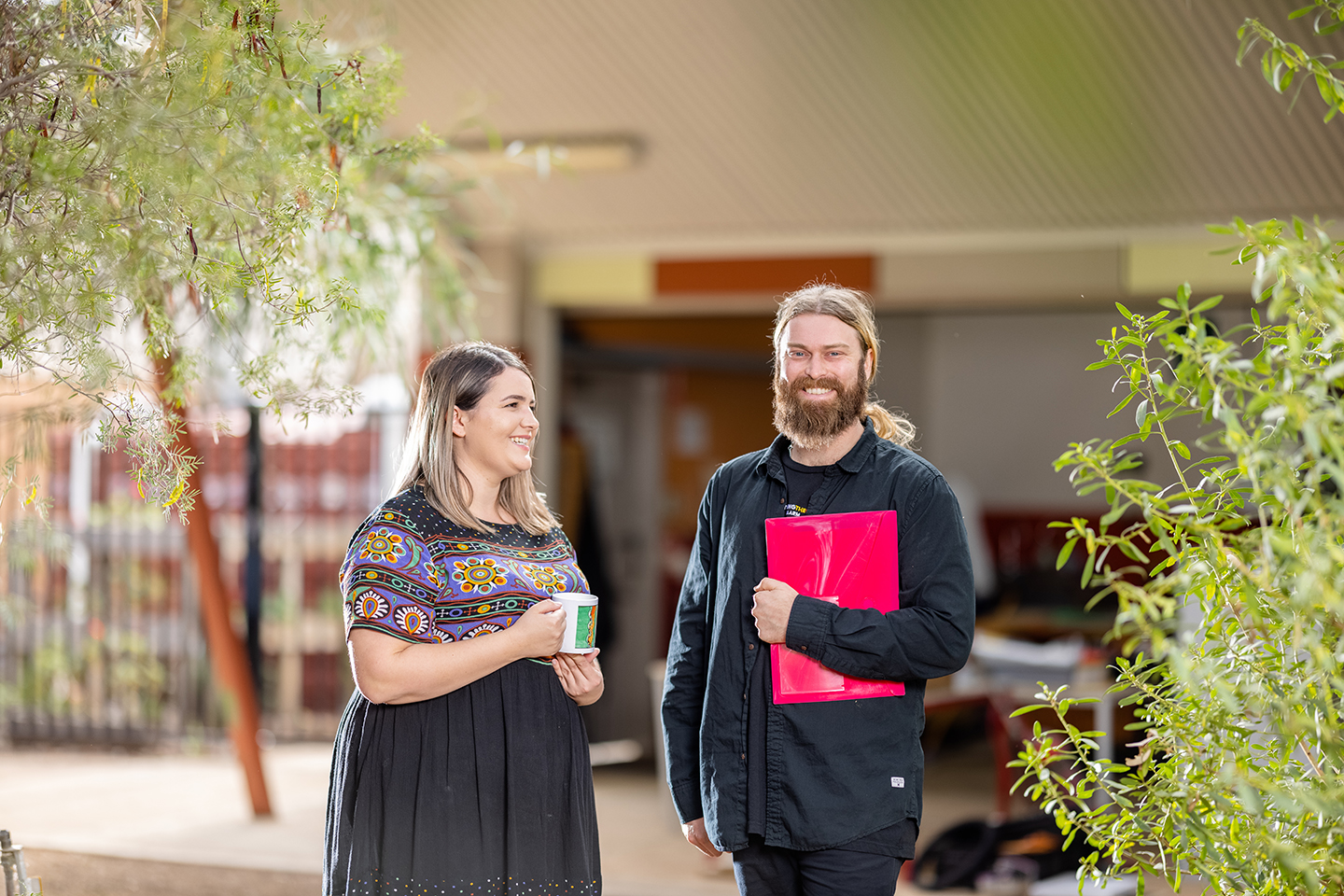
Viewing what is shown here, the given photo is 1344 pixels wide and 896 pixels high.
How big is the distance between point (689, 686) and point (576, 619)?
0.29 metres

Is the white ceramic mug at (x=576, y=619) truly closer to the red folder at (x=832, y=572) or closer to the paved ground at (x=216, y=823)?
the red folder at (x=832, y=572)

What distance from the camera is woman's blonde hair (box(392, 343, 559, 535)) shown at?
1.98 m

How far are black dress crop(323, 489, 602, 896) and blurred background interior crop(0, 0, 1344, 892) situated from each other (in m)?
2.53

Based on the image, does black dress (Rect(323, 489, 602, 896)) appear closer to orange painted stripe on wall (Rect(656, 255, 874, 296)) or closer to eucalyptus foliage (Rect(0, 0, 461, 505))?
eucalyptus foliage (Rect(0, 0, 461, 505))

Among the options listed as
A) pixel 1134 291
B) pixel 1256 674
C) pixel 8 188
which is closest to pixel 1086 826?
pixel 1256 674

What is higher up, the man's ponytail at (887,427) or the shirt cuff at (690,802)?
the man's ponytail at (887,427)

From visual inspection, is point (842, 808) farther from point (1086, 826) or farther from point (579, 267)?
point (579, 267)

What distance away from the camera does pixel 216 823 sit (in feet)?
15.5

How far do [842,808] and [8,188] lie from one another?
1517 mm

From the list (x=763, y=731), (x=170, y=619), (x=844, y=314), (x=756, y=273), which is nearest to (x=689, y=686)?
(x=763, y=731)

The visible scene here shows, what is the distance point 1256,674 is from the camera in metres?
1.54

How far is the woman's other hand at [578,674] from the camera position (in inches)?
77.9

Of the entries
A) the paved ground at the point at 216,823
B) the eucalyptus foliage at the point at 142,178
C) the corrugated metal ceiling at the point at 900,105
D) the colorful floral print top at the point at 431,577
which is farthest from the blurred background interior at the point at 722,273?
the colorful floral print top at the point at 431,577

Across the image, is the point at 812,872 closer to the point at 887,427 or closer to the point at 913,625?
the point at 913,625
